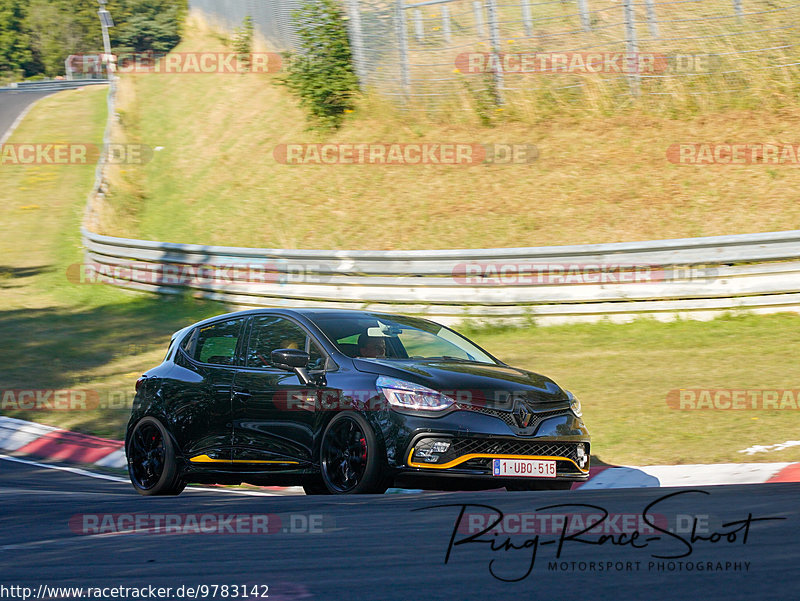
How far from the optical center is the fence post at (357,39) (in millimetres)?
20891

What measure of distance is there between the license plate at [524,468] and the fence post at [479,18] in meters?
15.0

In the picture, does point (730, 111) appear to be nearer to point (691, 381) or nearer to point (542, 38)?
point (542, 38)

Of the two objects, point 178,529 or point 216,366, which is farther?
point 216,366

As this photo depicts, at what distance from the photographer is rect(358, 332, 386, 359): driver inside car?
7234 mm

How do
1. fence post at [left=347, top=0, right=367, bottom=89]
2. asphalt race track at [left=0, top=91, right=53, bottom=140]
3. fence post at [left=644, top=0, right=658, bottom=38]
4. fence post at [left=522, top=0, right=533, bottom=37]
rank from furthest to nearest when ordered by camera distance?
asphalt race track at [left=0, top=91, right=53, bottom=140] → fence post at [left=347, top=0, right=367, bottom=89] → fence post at [left=522, top=0, right=533, bottom=37] → fence post at [left=644, top=0, right=658, bottom=38]

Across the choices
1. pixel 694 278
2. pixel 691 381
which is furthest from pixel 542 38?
pixel 691 381

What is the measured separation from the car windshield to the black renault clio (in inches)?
0.5

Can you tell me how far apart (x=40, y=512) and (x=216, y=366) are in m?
1.93

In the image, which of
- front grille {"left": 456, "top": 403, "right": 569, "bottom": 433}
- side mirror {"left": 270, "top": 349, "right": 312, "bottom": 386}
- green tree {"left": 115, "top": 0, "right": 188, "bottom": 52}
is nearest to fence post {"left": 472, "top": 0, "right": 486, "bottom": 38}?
side mirror {"left": 270, "top": 349, "right": 312, "bottom": 386}

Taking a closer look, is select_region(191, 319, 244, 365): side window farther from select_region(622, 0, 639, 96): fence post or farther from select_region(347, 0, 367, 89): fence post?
select_region(347, 0, 367, 89): fence post

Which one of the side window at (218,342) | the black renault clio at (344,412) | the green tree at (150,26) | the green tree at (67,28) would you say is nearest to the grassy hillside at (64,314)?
the side window at (218,342)

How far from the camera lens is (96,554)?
15.2 feet

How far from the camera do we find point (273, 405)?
23.3 ft

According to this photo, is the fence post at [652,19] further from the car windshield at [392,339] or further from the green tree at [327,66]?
the car windshield at [392,339]
